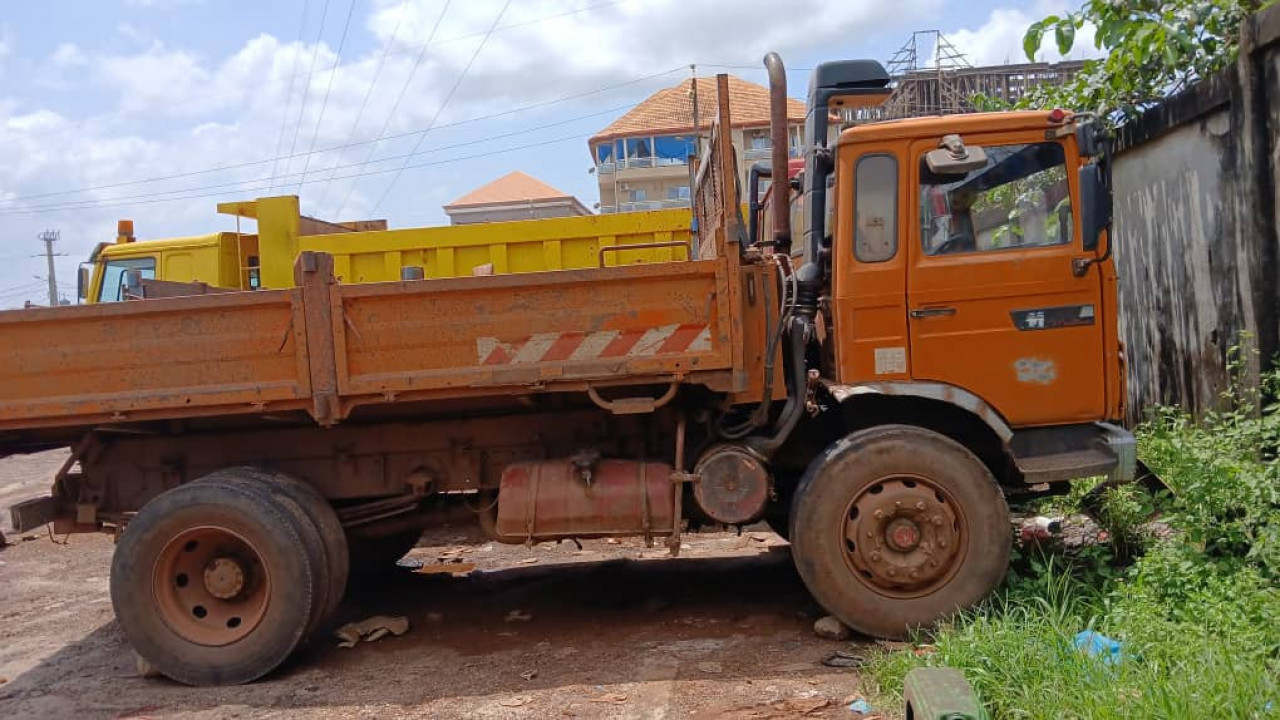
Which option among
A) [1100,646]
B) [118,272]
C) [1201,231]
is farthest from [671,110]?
[1100,646]

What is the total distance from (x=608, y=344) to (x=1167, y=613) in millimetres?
2766

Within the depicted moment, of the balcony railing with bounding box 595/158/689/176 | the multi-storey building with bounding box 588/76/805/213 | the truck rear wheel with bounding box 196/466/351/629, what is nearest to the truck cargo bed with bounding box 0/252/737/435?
the truck rear wheel with bounding box 196/466/351/629

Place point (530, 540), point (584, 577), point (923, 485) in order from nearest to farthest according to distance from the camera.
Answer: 1. point (923, 485)
2. point (530, 540)
3. point (584, 577)

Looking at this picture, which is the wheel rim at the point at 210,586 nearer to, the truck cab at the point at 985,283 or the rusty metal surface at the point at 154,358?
the rusty metal surface at the point at 154,358

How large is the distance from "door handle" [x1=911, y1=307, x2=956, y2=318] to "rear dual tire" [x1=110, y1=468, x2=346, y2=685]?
3193 mm

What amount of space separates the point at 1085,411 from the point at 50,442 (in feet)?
18.0

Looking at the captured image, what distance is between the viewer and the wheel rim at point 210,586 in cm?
501

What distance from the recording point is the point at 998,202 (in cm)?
495

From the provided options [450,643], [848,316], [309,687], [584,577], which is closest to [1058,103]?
[848,316]

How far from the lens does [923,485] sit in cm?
482

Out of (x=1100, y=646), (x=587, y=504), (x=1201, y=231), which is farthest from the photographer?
(x=1201, y=231)

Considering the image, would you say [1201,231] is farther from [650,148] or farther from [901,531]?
[650,148]

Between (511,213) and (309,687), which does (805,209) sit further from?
(511,213)

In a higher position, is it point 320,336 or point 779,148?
point 779,148
